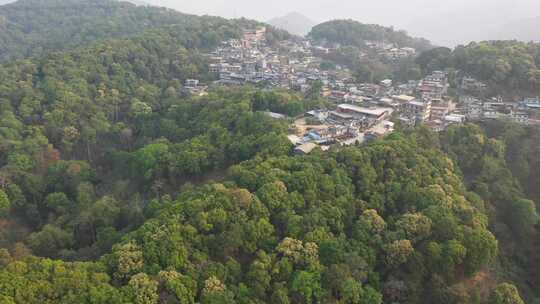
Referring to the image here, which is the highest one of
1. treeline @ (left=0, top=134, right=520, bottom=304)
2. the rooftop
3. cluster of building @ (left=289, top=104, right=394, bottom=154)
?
the rooftop

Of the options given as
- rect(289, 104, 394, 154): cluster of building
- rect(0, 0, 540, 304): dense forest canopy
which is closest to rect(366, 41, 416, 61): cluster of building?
rect(0, 0, 540, 304): dense forest canopy

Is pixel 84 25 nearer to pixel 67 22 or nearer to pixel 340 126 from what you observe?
pixel 67 22

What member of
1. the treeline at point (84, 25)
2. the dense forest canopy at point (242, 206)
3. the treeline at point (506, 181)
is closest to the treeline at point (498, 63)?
the treeline at point (506, 181)

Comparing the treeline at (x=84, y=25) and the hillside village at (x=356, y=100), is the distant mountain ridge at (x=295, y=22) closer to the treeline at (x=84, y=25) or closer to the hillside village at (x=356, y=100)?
the treeline at (x=84, y=25)

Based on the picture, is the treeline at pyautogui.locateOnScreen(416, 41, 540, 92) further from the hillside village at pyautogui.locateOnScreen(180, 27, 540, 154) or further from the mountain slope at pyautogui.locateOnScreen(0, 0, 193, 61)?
the mountain slope at pyautogui.locateOnScreen(0, 0, 193, 61)

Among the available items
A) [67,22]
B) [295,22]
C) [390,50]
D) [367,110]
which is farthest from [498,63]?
[295,22]

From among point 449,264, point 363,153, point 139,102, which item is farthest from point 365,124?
point 139,102

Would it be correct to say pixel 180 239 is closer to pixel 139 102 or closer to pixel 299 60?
pixel 139 102
